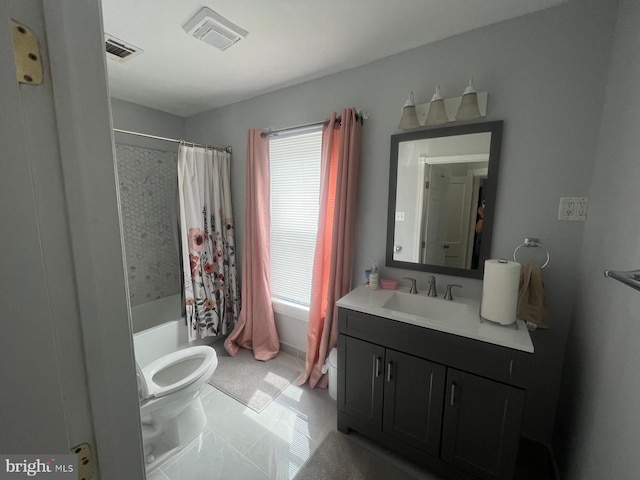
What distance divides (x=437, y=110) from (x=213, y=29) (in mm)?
1347

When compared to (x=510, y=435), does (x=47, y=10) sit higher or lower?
higher

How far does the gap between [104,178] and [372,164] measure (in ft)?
5.20

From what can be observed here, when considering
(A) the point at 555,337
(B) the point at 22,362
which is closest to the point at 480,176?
(A) the point at 555,337

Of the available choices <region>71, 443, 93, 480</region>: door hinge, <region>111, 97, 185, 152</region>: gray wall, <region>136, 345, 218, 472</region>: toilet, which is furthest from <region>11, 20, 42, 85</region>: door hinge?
<region>111, 97, 185, 152</region>: gray wall

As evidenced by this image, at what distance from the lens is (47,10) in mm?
429

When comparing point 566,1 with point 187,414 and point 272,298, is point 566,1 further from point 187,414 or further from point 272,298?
point 187,414

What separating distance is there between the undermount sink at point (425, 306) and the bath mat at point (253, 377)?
3.75ft

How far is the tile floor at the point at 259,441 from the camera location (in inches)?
55.1

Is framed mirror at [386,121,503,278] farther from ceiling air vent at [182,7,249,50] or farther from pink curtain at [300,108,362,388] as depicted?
ceiling air vent at [182,7,249,50]

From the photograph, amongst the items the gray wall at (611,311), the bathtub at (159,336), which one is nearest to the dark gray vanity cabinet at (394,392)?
the gray wall at (611,311)

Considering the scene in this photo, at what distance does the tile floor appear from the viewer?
1.40 m

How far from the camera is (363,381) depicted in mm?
1468

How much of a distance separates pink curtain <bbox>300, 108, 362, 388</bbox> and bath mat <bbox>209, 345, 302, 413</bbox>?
0.23 m

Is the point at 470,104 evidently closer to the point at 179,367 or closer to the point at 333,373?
the point at 333,373
